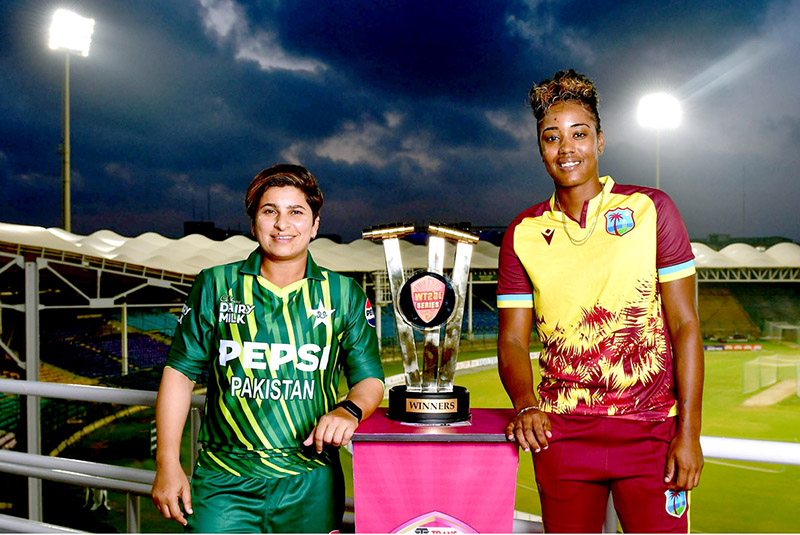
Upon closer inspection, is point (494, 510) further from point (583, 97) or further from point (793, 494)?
point (793, 494)

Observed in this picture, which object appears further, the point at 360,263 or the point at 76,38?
the point at 360,263

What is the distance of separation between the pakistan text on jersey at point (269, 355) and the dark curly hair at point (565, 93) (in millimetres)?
845

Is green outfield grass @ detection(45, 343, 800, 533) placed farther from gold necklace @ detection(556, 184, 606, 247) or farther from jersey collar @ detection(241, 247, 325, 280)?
gold necklace @ detection(556, 184, 606, 247)

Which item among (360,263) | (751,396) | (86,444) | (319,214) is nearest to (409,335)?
(319,214)

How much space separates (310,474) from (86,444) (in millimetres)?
15432

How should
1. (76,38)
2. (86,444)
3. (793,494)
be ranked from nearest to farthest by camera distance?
(793,494) → (86,444) → (76,38)

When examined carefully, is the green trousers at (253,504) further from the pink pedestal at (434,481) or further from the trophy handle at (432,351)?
the trophy handle at (432,351)

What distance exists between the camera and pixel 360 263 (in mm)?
27422

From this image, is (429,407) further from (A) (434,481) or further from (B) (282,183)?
(B) (282,183)

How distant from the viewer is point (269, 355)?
1.63 metres

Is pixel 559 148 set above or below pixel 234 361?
above

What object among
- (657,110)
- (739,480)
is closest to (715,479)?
(739,480)

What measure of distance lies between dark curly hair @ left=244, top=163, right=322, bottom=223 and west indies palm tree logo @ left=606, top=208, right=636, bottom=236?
2.49 ft

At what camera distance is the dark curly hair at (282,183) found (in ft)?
5.51
